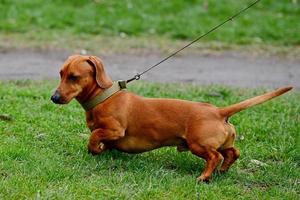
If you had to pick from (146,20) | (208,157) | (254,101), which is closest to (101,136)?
(208,157)

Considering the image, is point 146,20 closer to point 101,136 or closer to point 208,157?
point 101,136

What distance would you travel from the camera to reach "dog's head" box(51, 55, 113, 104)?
5.37m

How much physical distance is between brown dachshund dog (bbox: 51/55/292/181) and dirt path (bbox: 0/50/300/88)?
11.5 feet

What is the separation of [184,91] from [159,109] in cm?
274

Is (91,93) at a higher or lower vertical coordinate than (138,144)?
higher

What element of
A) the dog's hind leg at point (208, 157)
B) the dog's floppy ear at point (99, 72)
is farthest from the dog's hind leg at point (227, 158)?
the dog's floppy ear at point (99, 72)

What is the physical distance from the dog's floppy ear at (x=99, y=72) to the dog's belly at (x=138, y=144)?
0.45 metres

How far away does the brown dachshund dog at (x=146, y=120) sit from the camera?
5.29m

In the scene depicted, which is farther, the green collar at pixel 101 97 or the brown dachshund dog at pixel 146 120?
the green collar at pixel 101 97

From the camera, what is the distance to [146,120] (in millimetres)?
5469

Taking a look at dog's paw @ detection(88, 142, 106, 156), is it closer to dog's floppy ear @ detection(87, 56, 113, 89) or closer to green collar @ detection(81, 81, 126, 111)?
green collar @ detection(81, 81, 126, 111)

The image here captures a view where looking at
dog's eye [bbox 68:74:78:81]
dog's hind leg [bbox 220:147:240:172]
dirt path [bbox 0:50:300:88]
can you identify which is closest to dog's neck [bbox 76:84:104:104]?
dog's eye [bbox 68:74:78:81]

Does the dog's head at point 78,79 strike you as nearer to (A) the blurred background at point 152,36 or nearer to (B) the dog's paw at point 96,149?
(B) the dog's paw at point 96,149

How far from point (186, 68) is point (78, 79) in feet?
15.2
